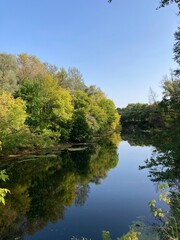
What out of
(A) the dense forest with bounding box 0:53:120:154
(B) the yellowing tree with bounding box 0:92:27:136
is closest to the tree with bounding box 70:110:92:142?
(A) the dense forest with bounding box 0:53:120:154

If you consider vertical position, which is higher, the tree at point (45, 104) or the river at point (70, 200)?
the tree at point (45, 104)

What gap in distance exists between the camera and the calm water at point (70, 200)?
12.2 m

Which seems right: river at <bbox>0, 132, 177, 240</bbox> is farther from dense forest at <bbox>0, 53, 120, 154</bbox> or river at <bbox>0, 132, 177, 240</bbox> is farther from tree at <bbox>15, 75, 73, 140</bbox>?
tree at <bbox>15, 75, 73, 140</bbox>

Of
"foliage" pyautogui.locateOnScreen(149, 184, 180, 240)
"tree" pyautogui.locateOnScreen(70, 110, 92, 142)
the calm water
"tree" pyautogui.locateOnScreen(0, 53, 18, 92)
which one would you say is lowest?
the calm water

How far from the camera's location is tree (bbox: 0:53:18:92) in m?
41.6

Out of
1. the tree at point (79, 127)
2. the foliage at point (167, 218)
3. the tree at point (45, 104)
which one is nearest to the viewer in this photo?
the foliage at point (167, 218)

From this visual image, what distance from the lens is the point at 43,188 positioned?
59.6ft

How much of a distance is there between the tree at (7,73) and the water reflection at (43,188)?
16.7 metres

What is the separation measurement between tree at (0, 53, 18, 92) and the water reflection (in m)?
16.7

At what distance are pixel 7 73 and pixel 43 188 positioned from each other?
31.8 metres

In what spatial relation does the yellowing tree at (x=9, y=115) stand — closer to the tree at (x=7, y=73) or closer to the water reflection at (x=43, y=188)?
the water reflection at (x=43, y=188)

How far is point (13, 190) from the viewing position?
56.4ft

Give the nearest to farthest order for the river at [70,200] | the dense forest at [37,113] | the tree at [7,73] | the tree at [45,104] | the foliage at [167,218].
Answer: the foliage at [167,218]
the river at [70,200]
the dense forest at [37,113]
the tree at [45,104]
the tree at [7,73]

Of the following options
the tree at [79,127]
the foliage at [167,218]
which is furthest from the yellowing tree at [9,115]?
the foliage at [167,218]
